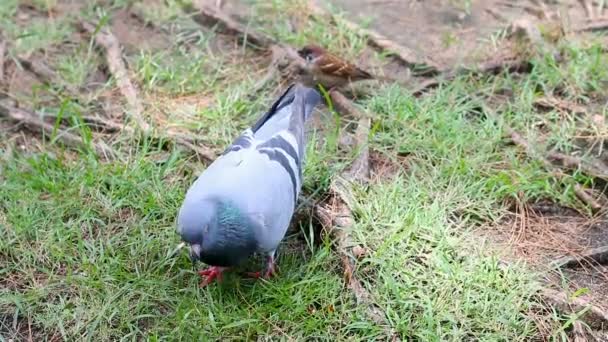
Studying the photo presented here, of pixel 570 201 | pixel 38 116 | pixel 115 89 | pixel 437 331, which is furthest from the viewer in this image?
pixel 115 89

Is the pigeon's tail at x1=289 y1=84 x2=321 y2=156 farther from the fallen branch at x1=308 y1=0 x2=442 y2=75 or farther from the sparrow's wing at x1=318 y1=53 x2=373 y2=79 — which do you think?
the fallen branch at x1=308 y1=0 x2=442 y2=75

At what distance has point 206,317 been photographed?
362 cm

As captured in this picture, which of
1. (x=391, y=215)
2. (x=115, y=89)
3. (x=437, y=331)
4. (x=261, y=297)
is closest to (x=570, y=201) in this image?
(x=391, y=215)

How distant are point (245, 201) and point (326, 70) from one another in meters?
1.83

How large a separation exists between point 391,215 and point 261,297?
89 cm

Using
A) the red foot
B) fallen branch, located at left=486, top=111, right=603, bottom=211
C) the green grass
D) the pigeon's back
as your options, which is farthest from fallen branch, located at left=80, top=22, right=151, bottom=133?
fallen branch, located at left=486, top=111, right=603, bottom=211

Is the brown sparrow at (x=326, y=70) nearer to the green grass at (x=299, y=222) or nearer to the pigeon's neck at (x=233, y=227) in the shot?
the green grass at (x=299, y=222)

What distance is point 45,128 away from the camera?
4.82 m

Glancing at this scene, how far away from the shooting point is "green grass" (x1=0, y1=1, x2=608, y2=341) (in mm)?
3654

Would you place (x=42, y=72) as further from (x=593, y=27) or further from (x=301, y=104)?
(x=593, y=27)

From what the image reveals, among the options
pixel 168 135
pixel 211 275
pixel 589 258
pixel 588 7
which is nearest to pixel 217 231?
pixel 211 275

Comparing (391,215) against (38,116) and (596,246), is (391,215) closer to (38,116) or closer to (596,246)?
(596,246)

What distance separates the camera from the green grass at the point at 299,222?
365 centimetres

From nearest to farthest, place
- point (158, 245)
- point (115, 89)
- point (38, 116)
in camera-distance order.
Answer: point (158, 245) → point (38, 116) → point (115, 89)
